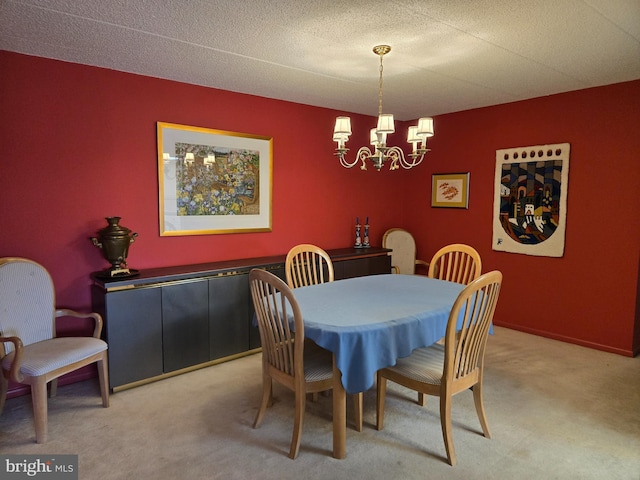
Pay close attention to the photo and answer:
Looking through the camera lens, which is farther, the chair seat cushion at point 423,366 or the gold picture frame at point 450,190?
the gold picture frame at point 450,190

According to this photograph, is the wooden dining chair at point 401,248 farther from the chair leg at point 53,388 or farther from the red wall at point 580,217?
the chair leg at point 53,388

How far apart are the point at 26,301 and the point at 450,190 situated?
13.8 ft

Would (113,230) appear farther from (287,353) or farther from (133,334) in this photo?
(287,353)

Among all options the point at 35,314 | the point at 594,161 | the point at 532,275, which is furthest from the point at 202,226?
the point at 594,161

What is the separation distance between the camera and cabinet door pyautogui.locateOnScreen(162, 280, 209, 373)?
312 centimetres

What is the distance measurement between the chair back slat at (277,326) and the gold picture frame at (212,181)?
1.52 metres

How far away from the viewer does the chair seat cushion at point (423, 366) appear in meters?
2.22

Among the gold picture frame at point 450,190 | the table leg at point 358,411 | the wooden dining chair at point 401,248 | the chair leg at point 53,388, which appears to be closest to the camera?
the table leg at point 358,411

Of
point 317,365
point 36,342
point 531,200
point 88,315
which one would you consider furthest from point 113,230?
point 531,200

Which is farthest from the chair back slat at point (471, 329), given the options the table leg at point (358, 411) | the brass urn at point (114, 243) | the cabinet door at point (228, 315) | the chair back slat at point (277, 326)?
the brass urn at point (114, 243)

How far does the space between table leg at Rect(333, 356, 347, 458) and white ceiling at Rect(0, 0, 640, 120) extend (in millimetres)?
1939

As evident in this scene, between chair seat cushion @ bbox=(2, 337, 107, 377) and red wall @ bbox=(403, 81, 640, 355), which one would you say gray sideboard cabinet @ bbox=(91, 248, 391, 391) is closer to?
chair seat cushion @ bbox=(2, 337, 107, 377)

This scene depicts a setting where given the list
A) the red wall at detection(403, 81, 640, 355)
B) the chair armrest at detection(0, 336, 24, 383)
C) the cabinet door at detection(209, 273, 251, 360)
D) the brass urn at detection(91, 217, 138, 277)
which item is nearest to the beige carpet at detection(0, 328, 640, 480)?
the cabinet door at detection(209, 273, 251, 360)

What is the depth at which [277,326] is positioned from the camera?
2.27m
